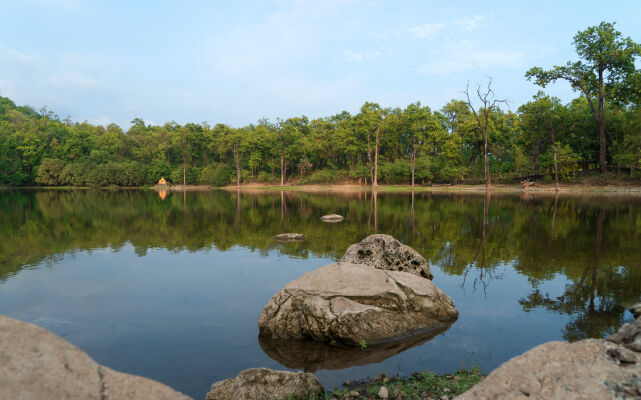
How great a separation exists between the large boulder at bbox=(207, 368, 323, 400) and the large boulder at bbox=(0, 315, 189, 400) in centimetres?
263

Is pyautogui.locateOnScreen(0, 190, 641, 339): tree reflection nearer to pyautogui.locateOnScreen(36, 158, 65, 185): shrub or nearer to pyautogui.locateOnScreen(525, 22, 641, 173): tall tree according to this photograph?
pyautogui.locateOnScreen(525, 22, 641, 173): tall tree

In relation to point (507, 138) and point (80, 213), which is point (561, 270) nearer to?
point (80, 213)

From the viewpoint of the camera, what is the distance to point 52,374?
3.00 m

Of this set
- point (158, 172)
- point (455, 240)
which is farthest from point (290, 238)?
point (158, 172)

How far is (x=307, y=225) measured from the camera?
1056 inches

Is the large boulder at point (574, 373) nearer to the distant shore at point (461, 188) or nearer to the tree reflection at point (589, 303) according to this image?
the tree reflection at point (589, 303)

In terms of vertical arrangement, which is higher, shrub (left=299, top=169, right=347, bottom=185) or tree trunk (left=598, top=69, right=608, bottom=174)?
tree trunk (left=598, top=69, right=608, bottom=174)

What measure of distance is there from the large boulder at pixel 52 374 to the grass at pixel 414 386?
3.10 metres

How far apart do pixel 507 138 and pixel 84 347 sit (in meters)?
82.4

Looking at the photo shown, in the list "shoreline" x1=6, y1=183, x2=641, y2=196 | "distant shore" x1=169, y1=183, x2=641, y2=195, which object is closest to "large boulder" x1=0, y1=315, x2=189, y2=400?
"shoreline" x1=6, y1=183, x2=641, y2=196

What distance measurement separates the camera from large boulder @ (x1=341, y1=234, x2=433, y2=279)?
12344 millimetres

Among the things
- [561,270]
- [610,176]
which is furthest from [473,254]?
[610,176]

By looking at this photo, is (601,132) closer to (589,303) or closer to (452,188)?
(452,188)

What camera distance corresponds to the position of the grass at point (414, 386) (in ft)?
19.7
